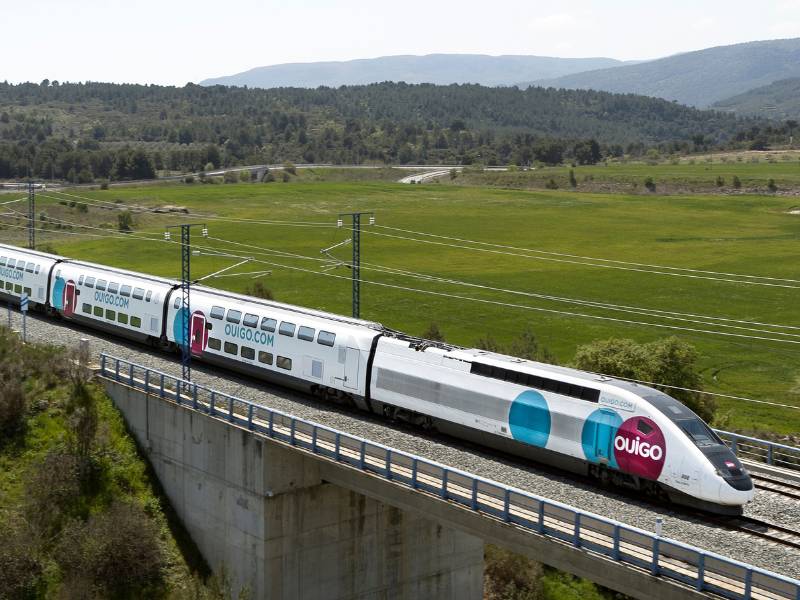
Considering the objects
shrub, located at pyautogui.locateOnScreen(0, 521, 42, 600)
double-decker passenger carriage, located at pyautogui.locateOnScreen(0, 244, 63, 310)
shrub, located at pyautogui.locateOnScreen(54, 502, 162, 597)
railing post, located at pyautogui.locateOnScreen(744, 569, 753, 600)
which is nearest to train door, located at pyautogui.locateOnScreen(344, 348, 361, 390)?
shrub, located at pyautogui.locateOnScreen(54, 502, 162, 597)

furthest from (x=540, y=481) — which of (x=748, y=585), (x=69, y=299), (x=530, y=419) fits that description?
(x=69, y=299)

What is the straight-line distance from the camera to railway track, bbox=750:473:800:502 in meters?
32.7

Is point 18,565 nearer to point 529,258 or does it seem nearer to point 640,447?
point 640,447

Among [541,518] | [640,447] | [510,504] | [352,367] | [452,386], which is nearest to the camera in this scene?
[541,518]

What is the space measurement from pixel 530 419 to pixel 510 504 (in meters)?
4.44

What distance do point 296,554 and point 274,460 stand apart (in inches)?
138

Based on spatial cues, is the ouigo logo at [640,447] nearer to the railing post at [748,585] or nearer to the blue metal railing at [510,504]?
the blue metal railing at [510,504]

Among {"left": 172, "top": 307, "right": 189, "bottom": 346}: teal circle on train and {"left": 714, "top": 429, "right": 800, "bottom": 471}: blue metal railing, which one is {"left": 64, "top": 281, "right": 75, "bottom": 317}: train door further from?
{"left": 714, "top": 429, "right": 800, "bottom": 471}: blue metal railing

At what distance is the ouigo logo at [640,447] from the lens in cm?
3081

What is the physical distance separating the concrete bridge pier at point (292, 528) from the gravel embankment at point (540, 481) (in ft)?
8.67

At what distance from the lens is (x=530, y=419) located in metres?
34.8

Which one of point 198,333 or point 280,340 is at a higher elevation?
point 280,340

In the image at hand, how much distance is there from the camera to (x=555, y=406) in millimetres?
34062

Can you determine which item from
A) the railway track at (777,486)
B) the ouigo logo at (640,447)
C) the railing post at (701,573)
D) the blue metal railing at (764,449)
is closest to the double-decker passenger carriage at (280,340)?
the ouigo logo at (640,447)
